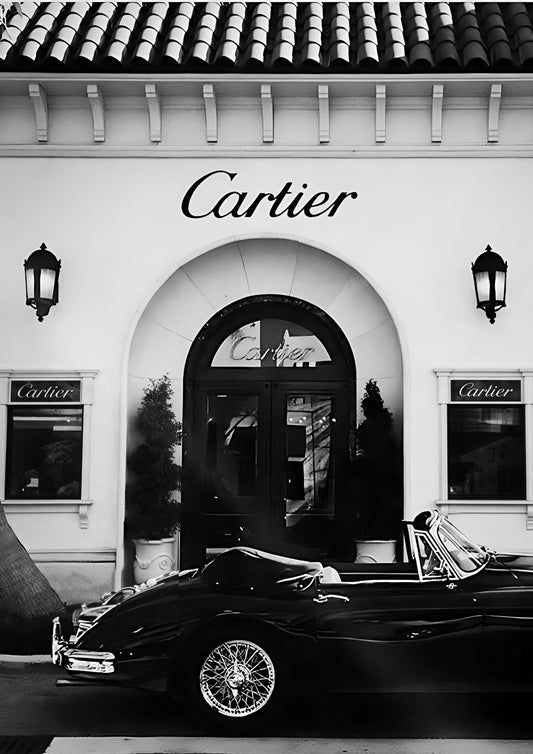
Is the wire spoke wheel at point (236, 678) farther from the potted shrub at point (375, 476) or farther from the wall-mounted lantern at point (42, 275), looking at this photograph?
the wall-mounted lantern at point (42, 275)

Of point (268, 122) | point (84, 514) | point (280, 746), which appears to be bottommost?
point (280, 746)

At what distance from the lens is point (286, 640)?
405 centimetres

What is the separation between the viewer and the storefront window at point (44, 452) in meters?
5.32

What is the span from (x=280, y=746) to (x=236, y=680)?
40 centimetres

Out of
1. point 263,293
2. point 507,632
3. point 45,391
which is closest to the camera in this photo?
point 507,632

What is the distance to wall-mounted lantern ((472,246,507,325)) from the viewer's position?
16.5ft

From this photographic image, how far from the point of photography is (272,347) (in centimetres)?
545

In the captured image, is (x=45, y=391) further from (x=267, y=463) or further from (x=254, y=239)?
(x=254, y=239)

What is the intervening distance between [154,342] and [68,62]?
203cm

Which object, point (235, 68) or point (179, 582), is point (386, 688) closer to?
point (179, 582)

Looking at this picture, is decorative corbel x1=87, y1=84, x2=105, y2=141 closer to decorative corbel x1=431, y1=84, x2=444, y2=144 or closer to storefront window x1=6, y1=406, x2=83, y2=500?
storefront window x1=6, y1=406, x2=83, y2=500

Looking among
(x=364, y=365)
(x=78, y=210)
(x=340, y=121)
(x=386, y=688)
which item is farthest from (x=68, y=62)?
(x=386, y=688)

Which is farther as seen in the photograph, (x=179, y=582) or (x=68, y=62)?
(x=68, y=62)

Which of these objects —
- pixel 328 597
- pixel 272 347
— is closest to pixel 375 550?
pixel 328 597
